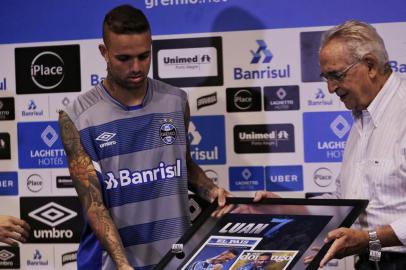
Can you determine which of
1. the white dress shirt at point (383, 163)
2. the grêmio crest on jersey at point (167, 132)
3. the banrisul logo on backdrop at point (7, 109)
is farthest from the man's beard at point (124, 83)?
the banrisul logo on backdrop at point (7, 109)

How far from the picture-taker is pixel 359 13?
129 inches

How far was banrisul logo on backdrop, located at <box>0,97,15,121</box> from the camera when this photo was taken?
367 centimetres

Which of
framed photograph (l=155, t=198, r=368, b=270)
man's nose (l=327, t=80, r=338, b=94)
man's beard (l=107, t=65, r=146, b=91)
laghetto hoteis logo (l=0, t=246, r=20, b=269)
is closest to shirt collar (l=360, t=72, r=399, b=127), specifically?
man's nose (l=327, t=80, r=338, b=94)

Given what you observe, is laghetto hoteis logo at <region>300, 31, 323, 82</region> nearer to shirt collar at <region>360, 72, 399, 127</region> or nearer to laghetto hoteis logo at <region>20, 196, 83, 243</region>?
shirt collar at <region>360, 72, 399, 127</region>

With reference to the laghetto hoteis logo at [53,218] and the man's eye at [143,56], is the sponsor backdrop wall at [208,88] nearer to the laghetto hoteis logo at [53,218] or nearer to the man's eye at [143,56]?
the laghetto hoteis logo at [53,218]

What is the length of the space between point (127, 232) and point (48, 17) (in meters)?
1.48

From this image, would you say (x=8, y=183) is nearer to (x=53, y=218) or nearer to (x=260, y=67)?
(x=53, y=218)

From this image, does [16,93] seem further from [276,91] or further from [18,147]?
[276,91]

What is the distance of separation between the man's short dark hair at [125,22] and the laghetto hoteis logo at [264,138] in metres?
1.00

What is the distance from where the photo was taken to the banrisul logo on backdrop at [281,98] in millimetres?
3357

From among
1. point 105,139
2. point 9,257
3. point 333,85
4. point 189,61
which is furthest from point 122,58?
point 9,257

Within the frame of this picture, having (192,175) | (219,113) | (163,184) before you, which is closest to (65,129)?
(163,184)

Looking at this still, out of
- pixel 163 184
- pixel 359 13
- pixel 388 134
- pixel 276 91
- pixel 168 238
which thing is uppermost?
pixel 359 13

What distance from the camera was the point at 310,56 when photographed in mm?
3328
